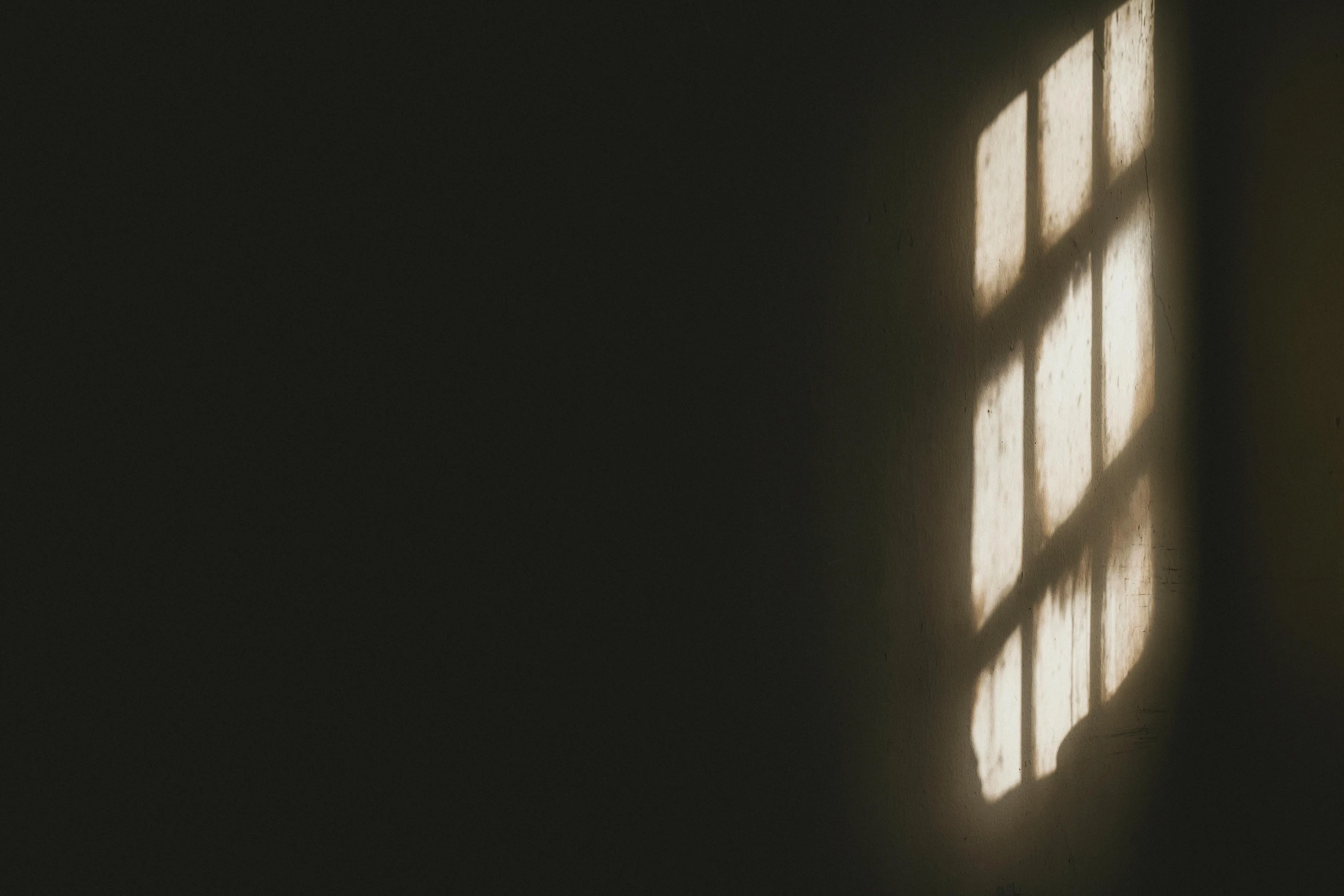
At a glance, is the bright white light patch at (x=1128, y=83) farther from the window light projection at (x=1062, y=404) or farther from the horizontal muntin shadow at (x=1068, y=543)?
the horizontal muntin shadow at (x=1068, y=543)

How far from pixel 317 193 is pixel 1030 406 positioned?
4.75 feet

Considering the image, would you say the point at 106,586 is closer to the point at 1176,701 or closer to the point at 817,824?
the point at 817,824

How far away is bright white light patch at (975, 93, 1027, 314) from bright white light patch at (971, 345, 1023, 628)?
0.15m

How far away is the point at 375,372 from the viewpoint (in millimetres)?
863

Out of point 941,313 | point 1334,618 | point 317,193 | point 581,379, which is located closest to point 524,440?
point 581,379

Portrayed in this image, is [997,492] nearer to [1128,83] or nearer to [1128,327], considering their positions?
[1128,327]

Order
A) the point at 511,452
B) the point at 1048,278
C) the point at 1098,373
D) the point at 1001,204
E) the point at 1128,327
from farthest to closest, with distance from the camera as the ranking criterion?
the point at 1128,327 → the point at 1098,373 → the point at 1048,278 → the point at 1001,204 → the point at 511,452

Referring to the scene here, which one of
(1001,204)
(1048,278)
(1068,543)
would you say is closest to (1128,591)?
(1068,543)

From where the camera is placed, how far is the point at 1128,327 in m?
2.21

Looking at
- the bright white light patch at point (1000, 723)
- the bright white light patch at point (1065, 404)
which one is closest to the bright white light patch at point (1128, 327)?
the bright white light patch at point (1065, 404)

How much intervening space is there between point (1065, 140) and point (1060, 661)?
1079mm

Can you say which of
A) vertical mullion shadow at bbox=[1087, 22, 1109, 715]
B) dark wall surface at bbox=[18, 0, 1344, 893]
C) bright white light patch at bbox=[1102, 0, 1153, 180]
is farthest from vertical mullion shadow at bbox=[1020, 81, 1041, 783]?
bright white light patch at bbox=[1102, 0, 1153, 180]

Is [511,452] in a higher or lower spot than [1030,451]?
lower

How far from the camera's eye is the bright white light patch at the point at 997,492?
1.72m
